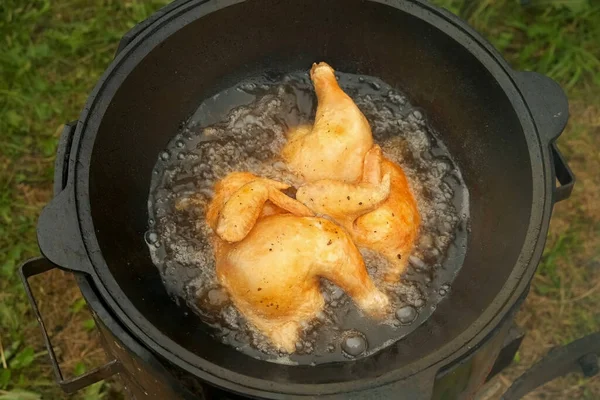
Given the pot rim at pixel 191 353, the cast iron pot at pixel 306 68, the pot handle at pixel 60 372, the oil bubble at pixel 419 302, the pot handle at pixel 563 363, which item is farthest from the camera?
the pot handle at pixel 563 363

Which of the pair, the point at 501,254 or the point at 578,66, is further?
the point at 578,66

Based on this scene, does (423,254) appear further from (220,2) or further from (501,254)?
(220,2)

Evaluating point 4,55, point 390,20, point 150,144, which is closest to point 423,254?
point 390,20

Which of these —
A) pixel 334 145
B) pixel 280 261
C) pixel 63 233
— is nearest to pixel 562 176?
pixel 334 145

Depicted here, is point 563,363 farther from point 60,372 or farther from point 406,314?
point 60,372

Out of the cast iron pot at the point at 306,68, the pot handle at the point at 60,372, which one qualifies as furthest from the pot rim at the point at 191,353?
the pot handle at the point at 60,372

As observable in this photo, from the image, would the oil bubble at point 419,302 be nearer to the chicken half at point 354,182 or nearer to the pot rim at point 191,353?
the chicken half at point 354,182

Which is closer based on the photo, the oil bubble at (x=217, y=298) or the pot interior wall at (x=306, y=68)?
the pot interior wall at (x=306, y=68)
